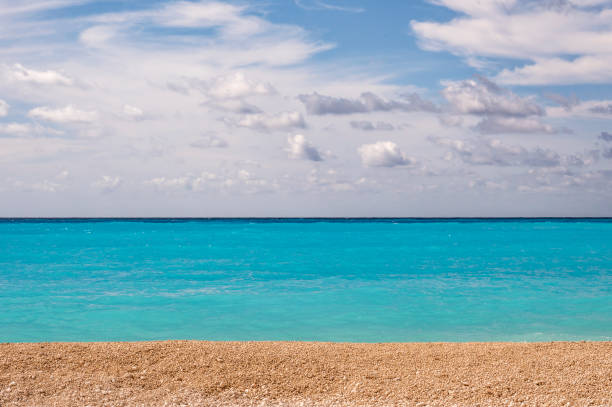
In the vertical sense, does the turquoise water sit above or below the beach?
below

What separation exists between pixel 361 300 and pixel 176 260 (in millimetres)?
23271

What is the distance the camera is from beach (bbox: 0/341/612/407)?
815cm

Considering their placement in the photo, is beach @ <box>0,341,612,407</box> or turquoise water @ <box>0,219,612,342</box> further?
turquoise water @ <box>0,219,612,342</box>

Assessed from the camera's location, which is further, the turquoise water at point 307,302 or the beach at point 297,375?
the turquoise water at point 307,302

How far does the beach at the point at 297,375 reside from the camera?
8.15m

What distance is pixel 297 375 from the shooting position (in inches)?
366

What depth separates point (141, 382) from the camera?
884cm

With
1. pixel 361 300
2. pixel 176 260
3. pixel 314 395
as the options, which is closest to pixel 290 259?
pixel 176 260

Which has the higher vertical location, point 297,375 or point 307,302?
point 297,375

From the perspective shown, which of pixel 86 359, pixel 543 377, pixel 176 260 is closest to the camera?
pixel 543 377

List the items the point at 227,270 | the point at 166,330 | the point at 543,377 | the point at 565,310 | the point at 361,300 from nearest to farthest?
the point at 543,377
the point at 166,330
the point at 565,310
the point at 361,300
the point at 227,270

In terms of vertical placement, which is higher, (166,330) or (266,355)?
(266,355)

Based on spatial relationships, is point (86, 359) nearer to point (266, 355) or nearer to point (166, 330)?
point (266, 355)

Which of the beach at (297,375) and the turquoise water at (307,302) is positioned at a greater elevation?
the beach at (297,375)
